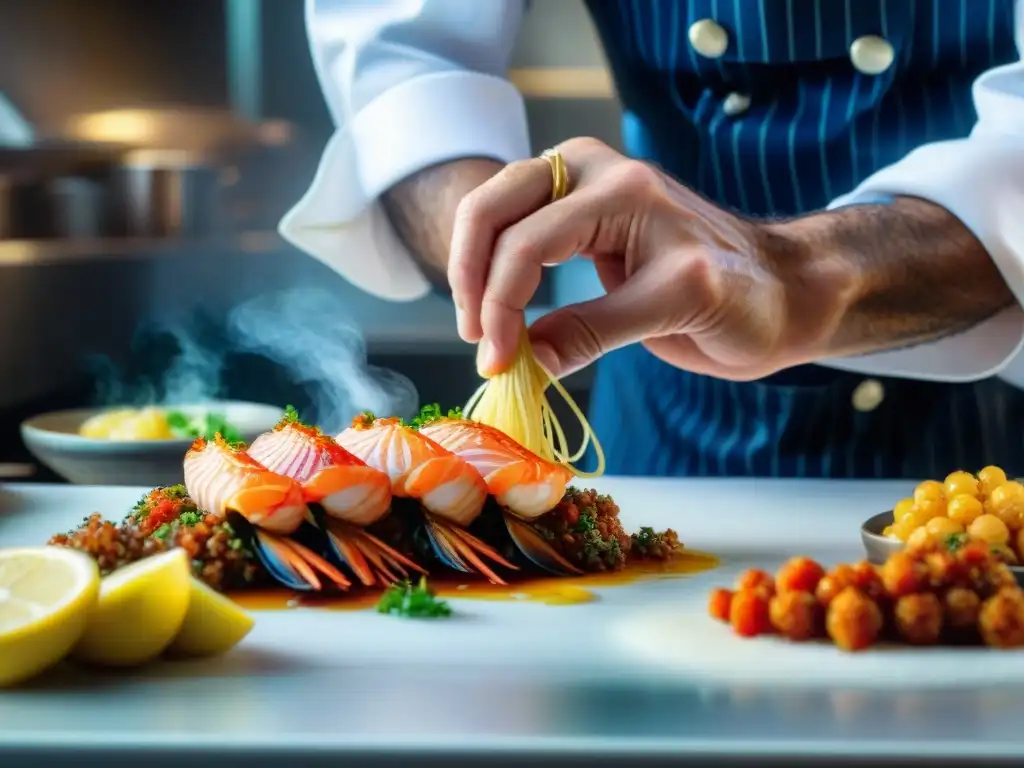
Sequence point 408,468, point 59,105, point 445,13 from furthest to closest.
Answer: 1. point 59,105
2. point 445,13
3. point 408,468

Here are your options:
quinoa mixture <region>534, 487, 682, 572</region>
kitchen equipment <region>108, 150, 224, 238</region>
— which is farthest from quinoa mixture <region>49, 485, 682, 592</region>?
kitchen equipment <region>108, 150, 224, 238</region>

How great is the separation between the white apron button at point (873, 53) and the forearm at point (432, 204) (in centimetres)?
50

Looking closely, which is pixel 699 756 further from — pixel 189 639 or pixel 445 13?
pixel 445 13

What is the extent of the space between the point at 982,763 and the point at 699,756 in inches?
6.7

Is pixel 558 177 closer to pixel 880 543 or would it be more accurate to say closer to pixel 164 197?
pixel 880 543

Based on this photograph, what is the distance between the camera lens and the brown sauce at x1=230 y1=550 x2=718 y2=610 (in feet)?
3.91

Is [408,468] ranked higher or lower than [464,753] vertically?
higher

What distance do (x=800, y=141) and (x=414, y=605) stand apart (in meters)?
1.04

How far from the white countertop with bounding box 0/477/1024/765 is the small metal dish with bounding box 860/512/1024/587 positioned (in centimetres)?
16

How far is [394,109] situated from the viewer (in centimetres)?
191

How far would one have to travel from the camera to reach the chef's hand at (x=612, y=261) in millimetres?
1365

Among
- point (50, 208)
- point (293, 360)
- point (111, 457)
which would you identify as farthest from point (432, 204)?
point (50, 208)

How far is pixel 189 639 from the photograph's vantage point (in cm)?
99

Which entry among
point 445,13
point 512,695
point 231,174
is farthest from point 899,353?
point 231,174
